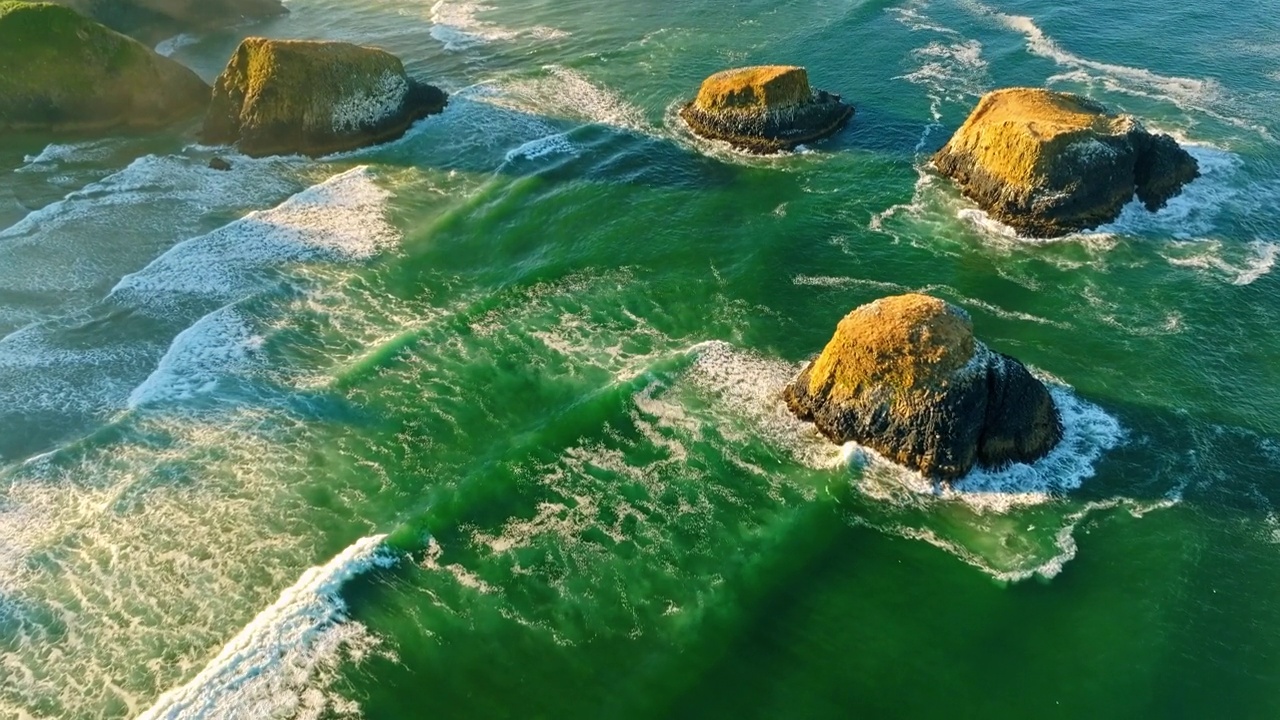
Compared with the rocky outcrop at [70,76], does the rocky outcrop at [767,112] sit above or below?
below

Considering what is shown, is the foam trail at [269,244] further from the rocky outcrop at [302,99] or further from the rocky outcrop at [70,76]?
the rocky outcrop at [70,76]

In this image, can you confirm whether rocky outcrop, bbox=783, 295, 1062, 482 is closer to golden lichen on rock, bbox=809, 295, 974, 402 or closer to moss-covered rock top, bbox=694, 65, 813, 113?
golden lichen on rock, bbox=809, 295, 974, 402

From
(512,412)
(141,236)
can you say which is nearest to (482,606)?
(512,412)

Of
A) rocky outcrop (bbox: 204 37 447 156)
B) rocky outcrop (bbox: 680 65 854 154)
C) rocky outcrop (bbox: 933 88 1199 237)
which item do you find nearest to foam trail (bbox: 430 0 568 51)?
rocky outcrop (bbox: 204 37 447 156)

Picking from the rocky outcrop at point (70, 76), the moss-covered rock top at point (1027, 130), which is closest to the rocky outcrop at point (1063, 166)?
the moss-covered rock top at point (1027, 130)

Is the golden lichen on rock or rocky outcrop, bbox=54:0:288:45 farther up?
rocky outcrop, bbox=54:0:288:45

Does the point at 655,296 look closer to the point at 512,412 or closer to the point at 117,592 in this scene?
the point at 512,412

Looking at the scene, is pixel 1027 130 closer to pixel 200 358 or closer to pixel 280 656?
pixel 280 656
